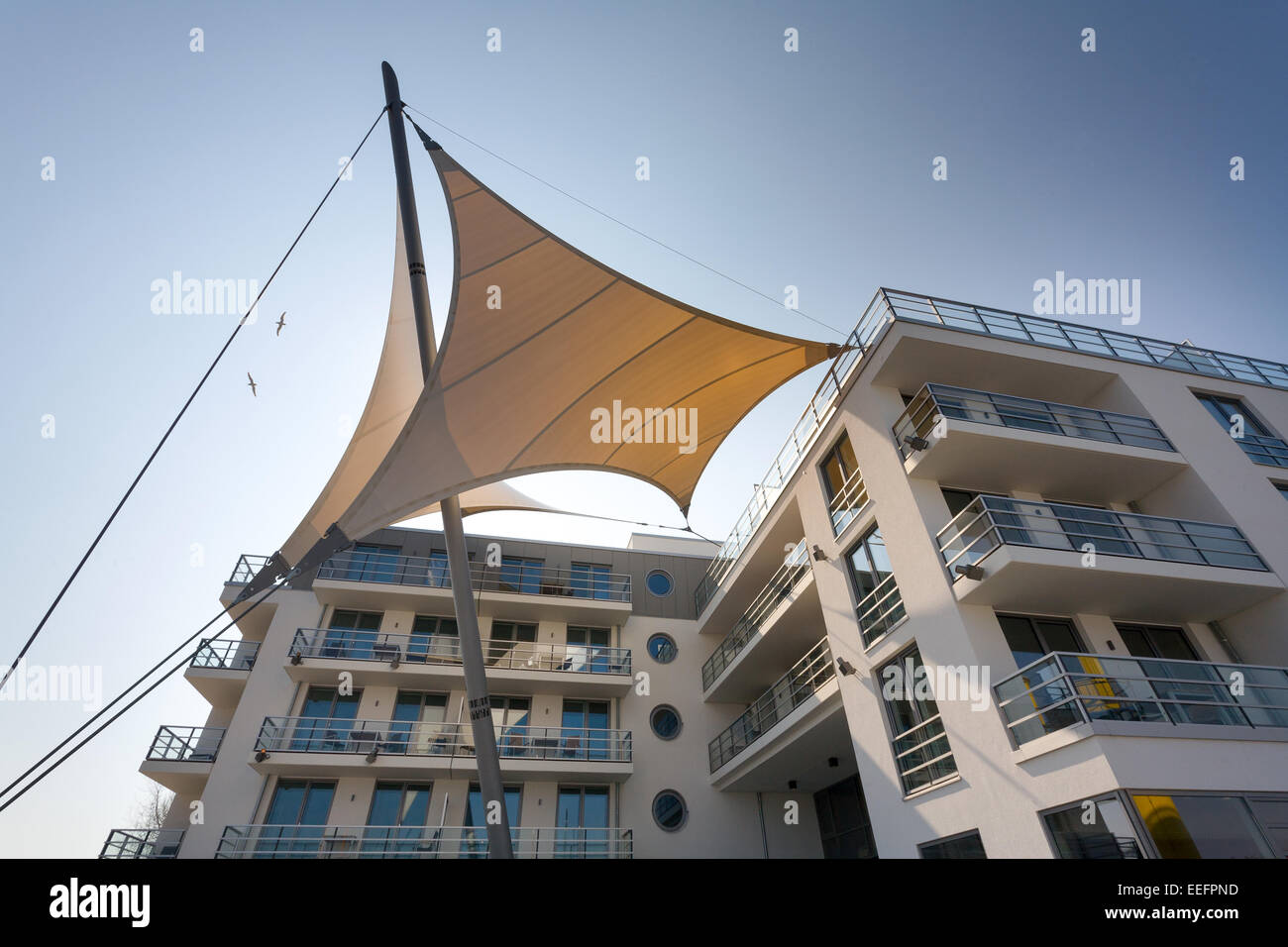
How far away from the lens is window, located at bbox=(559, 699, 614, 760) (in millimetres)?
13977

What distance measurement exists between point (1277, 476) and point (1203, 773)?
6.47m

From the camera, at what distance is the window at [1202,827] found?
5875mm

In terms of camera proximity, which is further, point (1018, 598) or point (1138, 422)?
point (1138, 422)

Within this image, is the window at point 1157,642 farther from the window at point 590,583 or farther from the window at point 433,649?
the window at point 433,649

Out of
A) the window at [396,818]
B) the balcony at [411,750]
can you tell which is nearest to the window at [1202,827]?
the balcony at [411,750]

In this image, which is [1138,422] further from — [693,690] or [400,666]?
[400,666]

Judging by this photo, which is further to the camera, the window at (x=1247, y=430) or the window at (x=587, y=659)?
the window at (x=587, y=659)

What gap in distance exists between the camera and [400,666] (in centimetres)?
1395

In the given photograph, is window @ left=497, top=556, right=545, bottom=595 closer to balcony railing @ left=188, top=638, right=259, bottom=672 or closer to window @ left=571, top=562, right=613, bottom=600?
window @ left=571, top=562, right=613, bottom=600

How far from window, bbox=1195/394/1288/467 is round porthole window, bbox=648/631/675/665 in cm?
1200

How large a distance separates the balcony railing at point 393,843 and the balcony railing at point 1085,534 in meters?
9.10

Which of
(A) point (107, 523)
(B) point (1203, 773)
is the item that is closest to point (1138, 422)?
(B) point (1203, 773)

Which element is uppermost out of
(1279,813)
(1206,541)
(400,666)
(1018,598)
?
(400,666)

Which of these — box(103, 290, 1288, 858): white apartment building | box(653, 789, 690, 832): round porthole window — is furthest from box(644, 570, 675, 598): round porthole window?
box(653, 789, 690, 832): round porthole window
